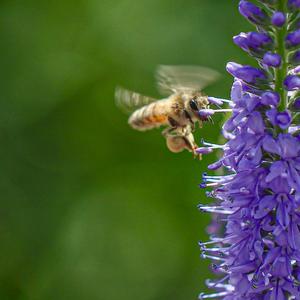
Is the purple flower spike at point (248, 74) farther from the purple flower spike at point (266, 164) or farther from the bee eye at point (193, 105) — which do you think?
the bee eye at point (193, 105)

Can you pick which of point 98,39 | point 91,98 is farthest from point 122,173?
point 98,39

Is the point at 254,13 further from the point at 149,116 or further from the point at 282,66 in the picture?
the point at 149,116

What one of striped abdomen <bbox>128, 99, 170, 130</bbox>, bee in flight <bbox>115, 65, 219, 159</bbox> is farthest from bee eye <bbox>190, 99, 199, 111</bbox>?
striped abdomen <bbox>128, 99, 170, 130</bbox>

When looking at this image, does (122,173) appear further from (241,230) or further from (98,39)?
(241,230)

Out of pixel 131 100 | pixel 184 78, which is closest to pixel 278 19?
pixel 184 78

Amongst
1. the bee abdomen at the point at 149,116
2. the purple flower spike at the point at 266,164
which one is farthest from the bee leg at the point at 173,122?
the purple flower spike at the point at 266,164

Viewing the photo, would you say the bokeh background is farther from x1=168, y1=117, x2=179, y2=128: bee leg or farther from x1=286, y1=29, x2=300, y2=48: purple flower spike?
x1=286, y1=29, x2=300, y2=48: purple flower spike
